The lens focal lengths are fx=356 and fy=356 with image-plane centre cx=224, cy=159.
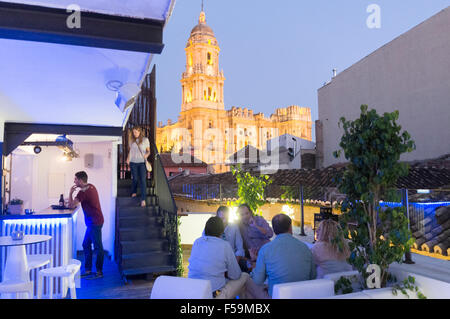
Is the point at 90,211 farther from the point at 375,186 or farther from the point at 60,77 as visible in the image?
the point at 375,186

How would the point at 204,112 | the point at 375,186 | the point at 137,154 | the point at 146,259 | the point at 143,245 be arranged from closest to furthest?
the point at 375,186
the point at 146,259
the point at 143,245
the point at 137,154
the point at 204,112

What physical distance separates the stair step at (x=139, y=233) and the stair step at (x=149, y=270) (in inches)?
29.4

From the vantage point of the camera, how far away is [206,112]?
2031 inches

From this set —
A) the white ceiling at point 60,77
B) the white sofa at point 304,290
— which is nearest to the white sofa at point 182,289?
the white sofa at point 304,290

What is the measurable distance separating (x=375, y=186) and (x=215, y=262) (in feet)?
5.40

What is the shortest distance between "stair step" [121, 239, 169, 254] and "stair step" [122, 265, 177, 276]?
0.45 meters

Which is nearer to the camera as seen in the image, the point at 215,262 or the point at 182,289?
the point at 182,289

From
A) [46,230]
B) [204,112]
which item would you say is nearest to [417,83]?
[46,230]

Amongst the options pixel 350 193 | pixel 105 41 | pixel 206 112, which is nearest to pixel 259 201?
pixel 350 193

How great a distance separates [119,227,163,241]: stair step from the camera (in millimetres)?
6668

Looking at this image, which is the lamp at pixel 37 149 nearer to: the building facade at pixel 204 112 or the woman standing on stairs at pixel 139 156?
the woman standing on stairs at pixel 139 156

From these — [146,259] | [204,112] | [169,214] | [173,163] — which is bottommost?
[146,259]

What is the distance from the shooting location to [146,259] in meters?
6.22

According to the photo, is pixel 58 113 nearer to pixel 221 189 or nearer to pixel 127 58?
pixel 127 58
